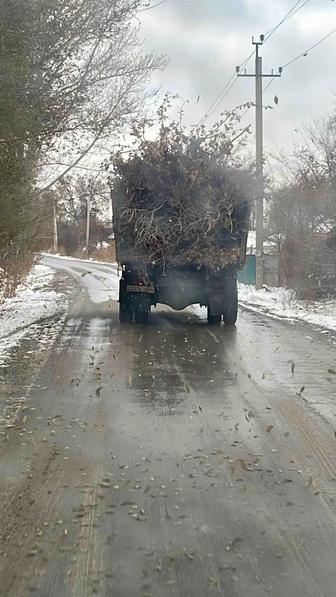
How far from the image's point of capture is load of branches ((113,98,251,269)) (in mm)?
13016

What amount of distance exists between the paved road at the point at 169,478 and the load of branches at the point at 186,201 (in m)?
4.23

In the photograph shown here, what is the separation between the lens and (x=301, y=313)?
16562mm

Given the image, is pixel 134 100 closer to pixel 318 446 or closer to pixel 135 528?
pixel 318 446

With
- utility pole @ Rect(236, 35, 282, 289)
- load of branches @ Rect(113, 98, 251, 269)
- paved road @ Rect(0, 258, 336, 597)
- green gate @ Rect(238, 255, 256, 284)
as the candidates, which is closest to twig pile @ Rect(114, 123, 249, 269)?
load of branches @ Rect(113, 98, 251, 269)

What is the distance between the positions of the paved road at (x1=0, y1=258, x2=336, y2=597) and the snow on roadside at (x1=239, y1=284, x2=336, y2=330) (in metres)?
6.01

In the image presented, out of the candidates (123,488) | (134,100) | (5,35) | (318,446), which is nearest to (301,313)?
(134,100)

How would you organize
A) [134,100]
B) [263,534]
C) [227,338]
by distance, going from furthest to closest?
[134,100]
[227,338]
[263,534]

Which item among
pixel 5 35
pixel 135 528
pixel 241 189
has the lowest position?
pixel 135 528

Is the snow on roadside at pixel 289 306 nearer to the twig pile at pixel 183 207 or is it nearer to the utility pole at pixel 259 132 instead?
the utility pole at pixel 259 132

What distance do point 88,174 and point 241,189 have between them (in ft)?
22.3

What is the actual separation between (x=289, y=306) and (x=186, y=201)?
6.41m

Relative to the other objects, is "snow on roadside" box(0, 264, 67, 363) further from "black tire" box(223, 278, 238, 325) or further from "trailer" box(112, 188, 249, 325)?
"black tire" box(223, 278, 238, 325)

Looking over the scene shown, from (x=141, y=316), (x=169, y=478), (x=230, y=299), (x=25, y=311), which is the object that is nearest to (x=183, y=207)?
(x=230, y=299)

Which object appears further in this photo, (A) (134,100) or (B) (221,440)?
(A) (134,100)
